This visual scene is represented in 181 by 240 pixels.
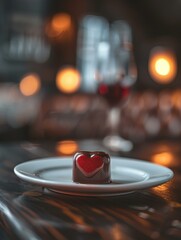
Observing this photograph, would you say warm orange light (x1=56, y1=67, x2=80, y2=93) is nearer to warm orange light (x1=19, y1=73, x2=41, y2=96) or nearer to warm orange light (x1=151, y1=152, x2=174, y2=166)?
warm orange light (x1=19, y1=73, x2=41, y2=96)

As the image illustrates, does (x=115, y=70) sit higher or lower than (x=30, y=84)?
higher

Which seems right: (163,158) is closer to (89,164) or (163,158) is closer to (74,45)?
(89,164)

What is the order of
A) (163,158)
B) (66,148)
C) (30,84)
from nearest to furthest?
(163,158) → (66,148) → (30,84)

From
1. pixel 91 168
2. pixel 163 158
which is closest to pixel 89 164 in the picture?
pixel 91 168

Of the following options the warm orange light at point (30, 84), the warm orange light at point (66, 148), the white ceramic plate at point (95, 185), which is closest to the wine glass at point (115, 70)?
the warm orange light at point (66, 148)

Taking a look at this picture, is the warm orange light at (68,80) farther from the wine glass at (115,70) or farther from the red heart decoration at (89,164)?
the red heart decoration at (89,164)

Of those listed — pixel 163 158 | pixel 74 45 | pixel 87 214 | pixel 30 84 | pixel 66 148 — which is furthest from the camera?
pixel 74 45
